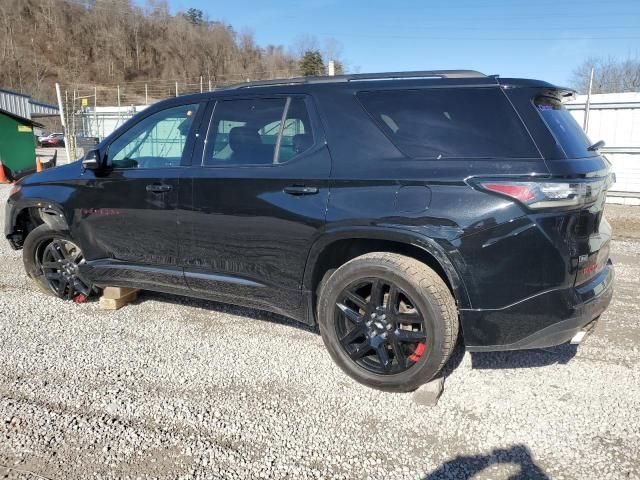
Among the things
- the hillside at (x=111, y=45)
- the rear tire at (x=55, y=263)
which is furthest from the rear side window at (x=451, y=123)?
the hillside at (x=111, y=45)

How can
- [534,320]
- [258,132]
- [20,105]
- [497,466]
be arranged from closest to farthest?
[497,466] → [534,320] → [258,132] → [20,105]

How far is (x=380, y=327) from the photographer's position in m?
3.11

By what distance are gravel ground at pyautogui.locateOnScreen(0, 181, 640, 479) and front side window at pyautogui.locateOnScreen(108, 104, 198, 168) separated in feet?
4.56

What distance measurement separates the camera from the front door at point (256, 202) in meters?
3.30

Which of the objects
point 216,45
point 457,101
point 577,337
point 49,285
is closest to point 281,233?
point 457,101

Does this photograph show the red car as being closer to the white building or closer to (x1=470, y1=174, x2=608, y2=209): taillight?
the white building

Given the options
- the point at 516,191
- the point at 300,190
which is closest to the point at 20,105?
the point at 300,190

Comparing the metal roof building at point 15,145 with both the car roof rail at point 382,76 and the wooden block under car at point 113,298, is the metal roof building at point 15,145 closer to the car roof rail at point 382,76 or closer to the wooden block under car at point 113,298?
the wooden block under car at point 113,298

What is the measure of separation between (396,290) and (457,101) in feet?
3.83

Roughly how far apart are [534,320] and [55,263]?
4205 millimetres

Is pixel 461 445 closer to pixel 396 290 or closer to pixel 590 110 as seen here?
pixel 396 290

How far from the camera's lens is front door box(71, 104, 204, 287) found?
3914 mm

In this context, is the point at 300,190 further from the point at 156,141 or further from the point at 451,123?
the point at 156,141

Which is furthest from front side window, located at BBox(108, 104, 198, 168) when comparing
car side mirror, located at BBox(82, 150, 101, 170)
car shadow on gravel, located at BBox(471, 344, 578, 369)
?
car shadow on gravel, located at BBox(471, 344, 578, 369)
